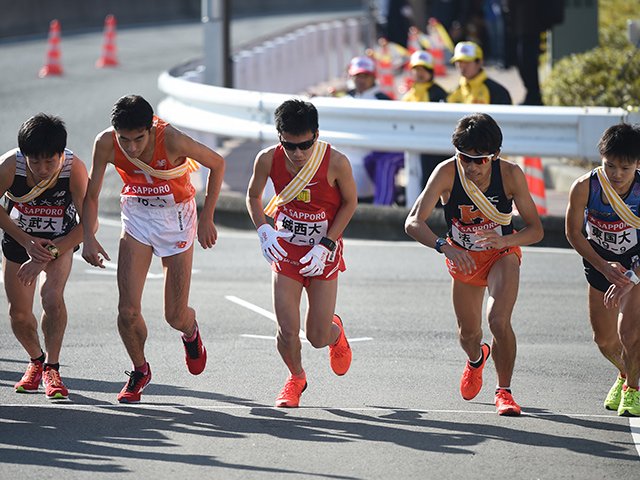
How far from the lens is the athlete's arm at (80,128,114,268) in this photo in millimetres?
8258

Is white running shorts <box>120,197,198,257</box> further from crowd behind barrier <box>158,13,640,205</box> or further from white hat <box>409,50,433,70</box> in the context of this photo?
white hat <box>409,50,433,70</box>

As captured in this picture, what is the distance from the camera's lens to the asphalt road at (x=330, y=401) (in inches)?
284

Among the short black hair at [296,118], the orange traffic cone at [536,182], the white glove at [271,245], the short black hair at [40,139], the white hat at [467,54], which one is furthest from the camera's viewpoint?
the white hat at [467,54]

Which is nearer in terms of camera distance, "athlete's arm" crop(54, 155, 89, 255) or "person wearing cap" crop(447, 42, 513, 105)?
"athlete's arm" crop(54, 155, 89, 255)

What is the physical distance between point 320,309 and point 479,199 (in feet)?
3.76

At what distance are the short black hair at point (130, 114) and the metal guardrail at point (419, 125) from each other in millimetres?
5963

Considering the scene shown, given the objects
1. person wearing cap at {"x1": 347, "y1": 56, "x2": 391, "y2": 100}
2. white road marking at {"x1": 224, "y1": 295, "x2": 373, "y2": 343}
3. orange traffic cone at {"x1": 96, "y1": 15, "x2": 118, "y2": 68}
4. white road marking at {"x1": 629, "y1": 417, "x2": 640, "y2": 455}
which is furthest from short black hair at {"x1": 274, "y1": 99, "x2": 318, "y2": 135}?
orange traffic cone at {"x1": 96, "y1": 15, "x2": 118, "y2": 68}

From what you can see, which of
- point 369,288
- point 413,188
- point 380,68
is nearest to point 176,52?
point 380,68

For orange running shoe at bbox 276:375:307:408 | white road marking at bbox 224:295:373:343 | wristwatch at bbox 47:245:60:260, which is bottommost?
white road marking at bbox 224:295:373:343

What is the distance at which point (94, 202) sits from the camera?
327 inches

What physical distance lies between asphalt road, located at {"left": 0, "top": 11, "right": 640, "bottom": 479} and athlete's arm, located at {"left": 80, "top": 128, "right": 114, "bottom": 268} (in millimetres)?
892

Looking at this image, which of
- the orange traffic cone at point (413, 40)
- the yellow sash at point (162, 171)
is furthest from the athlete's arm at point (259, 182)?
the orange traffic cone at point (413, 40)

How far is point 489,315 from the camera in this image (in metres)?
8.22

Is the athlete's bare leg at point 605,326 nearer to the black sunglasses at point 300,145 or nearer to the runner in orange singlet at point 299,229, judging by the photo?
the runner in orange singlet at point 299,229
